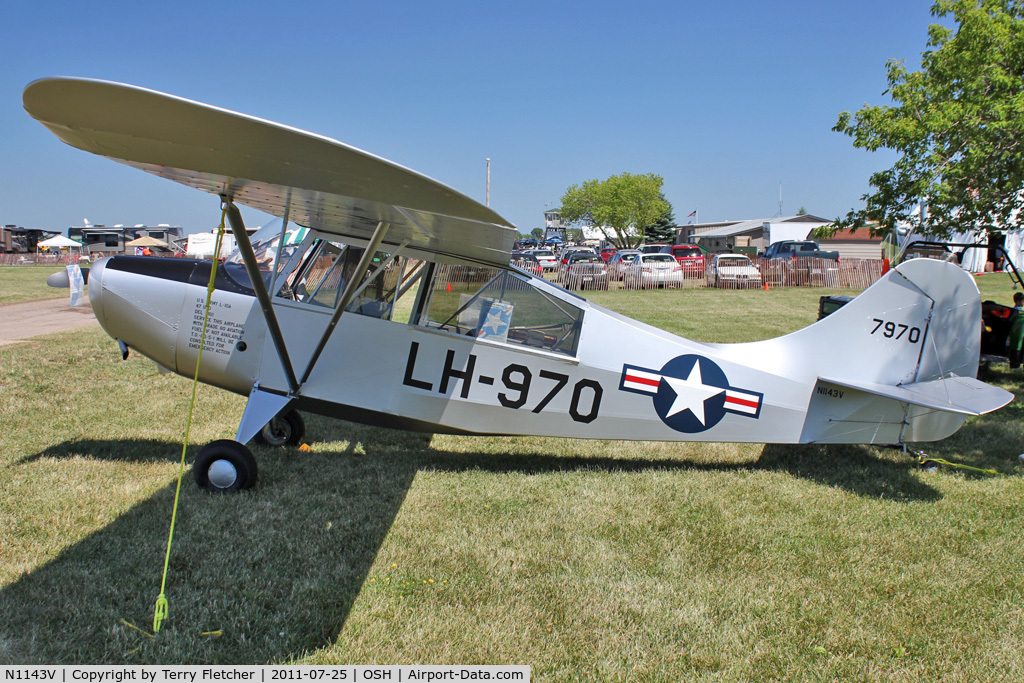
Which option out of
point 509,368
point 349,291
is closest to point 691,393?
point 509,368

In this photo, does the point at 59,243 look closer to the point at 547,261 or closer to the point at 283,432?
the point at 547,261

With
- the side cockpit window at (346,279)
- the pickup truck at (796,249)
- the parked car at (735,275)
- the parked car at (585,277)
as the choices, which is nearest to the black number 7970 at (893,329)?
the side cockpit window at (346,279)

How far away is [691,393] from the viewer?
5.28 m

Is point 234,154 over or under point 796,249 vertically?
under

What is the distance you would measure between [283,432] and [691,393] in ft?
12.5

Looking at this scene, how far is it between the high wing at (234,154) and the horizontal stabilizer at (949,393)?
3237 millimetres

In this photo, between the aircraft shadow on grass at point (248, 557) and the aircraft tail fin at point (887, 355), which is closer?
the aircraft shadow on grass at point (248, 557)

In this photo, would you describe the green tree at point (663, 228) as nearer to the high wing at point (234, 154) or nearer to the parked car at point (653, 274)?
the parked car at point (653, 274)

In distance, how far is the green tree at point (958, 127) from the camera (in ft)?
24.5

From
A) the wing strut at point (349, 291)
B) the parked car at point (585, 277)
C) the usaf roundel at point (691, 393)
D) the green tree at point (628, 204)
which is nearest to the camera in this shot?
the wing strut at point (349, 291)

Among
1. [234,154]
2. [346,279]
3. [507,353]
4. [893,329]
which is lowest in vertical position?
[507,353]

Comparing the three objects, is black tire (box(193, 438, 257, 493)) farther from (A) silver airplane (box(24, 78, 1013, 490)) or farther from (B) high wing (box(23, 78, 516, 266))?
(B) high wing (box(23, 78, 516, 266))

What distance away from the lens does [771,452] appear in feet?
20.9

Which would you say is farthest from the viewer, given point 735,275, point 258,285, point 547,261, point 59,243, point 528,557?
point 59,243
